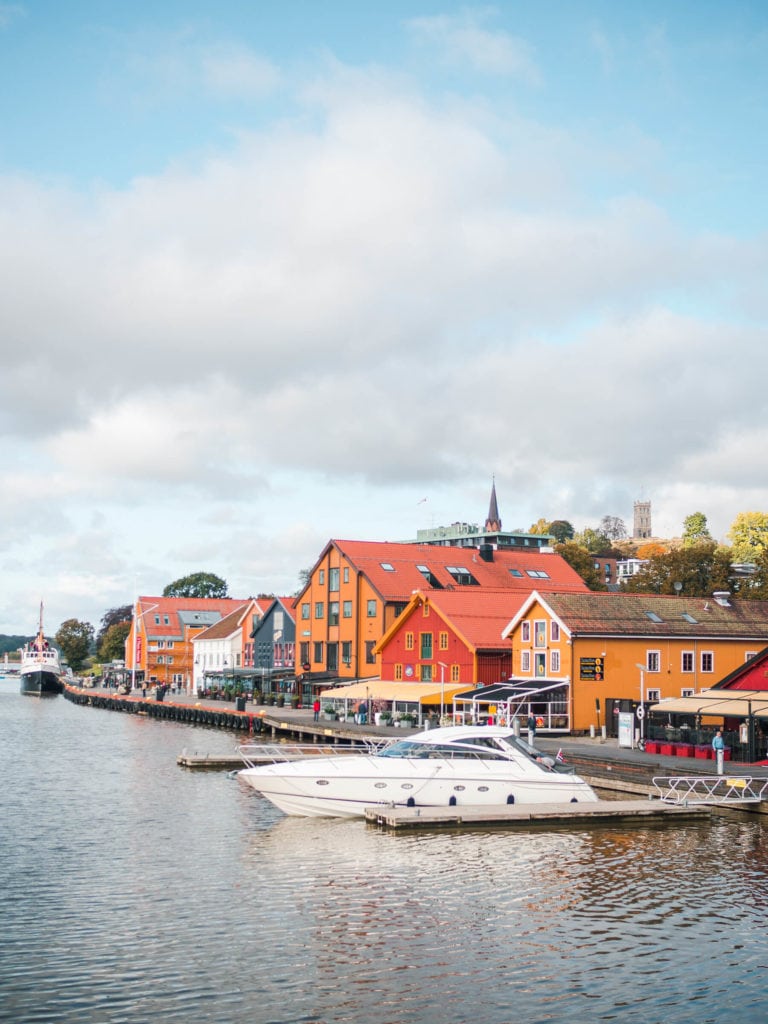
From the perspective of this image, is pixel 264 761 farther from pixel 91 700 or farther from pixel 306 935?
pixel 91 700

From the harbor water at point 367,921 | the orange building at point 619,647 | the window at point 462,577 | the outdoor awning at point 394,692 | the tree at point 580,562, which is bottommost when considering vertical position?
the harbor water at point 367,921

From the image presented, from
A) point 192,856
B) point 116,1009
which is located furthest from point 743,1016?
point 192,856

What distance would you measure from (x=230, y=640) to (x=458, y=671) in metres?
58.8

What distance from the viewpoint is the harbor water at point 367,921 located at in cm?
2112

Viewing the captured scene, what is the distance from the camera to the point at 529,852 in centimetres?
3556

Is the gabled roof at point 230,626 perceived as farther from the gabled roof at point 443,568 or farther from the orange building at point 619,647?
the orange building at point 619,647

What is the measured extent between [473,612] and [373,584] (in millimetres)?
14714

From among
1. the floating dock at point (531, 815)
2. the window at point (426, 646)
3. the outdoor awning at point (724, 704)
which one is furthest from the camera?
the window at point (426, 646)

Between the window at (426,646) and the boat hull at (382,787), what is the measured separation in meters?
38.6

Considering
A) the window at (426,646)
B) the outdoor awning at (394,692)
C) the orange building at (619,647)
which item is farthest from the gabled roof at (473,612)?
the orange building at (619,647)

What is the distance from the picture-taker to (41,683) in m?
177

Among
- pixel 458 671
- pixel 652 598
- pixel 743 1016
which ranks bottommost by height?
pixel 743 1016

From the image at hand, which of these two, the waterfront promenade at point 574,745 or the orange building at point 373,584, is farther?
the orange building at point 373,584

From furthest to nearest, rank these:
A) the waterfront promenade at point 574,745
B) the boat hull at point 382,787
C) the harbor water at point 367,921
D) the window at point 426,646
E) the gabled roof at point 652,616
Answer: the window at point 426,646, the gabled roof at point 652,616, the waterfront promenade at point 574,745, the boat hull at point 382,787, the harbor water at point 367,921
